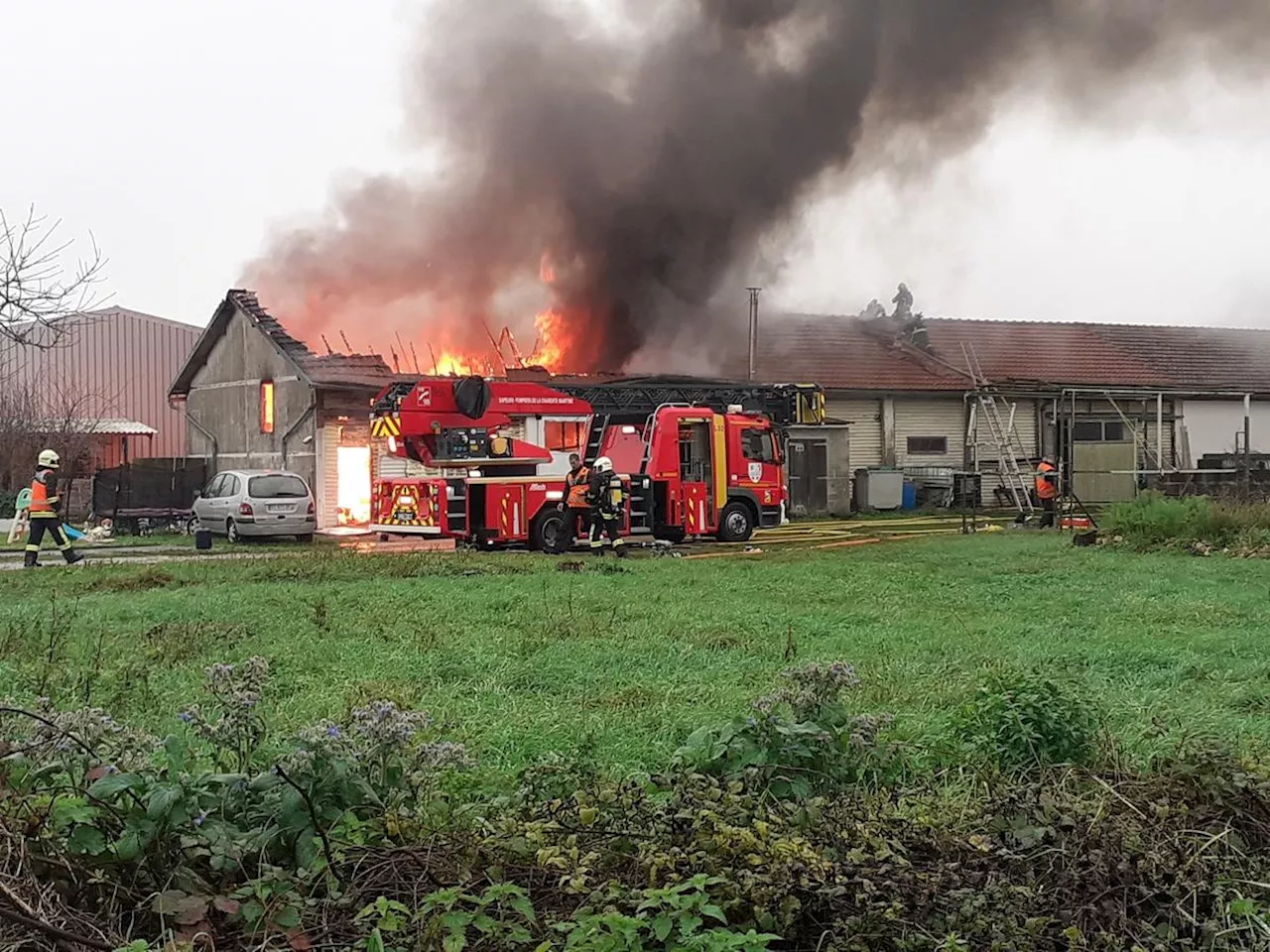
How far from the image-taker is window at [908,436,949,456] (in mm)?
29062

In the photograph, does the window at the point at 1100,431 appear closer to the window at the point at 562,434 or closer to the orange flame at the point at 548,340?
the window at the point at 562,434

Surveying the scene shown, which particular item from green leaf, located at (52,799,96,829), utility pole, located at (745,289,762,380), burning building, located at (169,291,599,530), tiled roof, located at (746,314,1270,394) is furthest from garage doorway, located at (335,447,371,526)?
green leaf, located at (52,799,96,829)

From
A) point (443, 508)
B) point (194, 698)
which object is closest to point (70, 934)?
point (194, 698)

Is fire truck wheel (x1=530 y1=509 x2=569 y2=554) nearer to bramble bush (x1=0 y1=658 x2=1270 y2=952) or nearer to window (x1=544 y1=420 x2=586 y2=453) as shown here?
window (x1=544 y1=420 x2=586 y2=453)

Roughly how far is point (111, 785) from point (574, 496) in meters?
13.7

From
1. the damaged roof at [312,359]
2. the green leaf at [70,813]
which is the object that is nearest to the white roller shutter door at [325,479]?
the damaged roof at [312,359]

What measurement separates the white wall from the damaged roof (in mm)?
20980

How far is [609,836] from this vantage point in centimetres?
320

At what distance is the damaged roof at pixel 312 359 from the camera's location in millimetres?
22609

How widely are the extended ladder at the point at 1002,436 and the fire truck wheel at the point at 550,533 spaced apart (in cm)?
1210

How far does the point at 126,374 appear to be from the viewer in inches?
1356

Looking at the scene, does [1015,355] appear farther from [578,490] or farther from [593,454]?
[578,490]

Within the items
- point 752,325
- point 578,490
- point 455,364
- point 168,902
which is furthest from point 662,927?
point 752,325

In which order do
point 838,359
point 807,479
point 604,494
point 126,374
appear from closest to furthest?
point 604,494 < point 807,479 < point 838,359 < point 126,374
